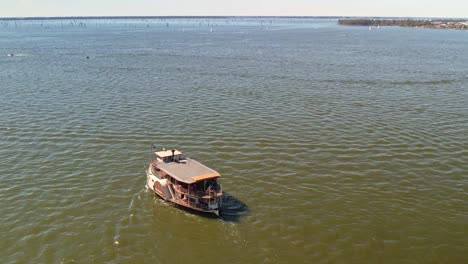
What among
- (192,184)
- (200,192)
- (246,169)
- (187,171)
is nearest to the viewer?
(200,192)

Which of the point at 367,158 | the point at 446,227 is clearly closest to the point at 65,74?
the point at 367,158

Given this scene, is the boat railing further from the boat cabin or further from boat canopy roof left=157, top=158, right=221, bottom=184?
boat canopy roof left=157, top=158, right=221, bottom=184

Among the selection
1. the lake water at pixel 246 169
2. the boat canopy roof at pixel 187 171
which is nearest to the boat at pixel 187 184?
the boat canopy roof at pixel 187 171

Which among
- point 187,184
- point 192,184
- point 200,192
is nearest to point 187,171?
point 187,184

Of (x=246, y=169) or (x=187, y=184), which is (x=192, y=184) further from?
(x=246, y=169)

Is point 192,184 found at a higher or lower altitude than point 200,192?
higher

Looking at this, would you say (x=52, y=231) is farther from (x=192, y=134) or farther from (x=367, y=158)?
(x=367, y=158)

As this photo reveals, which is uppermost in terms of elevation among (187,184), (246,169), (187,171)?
(187,171)
